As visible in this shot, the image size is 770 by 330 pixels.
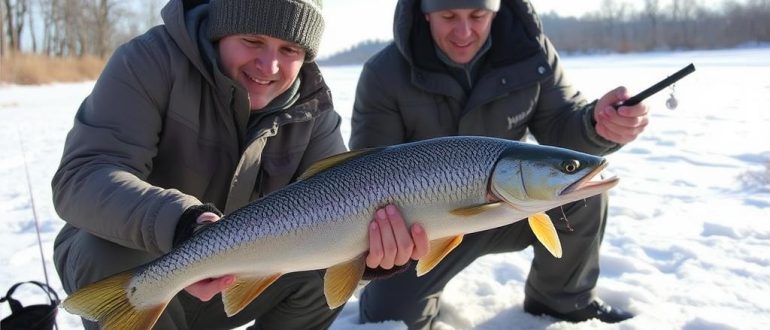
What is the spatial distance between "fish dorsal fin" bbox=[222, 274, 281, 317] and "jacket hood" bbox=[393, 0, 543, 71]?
1.72 m

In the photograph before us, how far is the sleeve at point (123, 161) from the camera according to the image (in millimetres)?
2043

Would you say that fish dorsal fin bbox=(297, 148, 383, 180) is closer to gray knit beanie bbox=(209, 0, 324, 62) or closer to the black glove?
the black glove

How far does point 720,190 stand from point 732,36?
56671 millimetres

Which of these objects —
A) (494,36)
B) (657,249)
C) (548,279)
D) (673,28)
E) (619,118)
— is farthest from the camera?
(673,28)

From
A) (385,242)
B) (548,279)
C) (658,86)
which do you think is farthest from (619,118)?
(385,242)

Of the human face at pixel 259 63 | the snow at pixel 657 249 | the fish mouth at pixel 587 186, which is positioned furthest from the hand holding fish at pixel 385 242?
the snow at pixel 657 249

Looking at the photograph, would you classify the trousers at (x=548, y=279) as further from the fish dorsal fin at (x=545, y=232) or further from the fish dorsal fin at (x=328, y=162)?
the fish dorsal fin at (x=328, y=162)

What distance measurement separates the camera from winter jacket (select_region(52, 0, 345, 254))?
2.08 meters

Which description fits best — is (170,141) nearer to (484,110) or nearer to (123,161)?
(123,161)

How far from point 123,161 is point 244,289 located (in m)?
0.66

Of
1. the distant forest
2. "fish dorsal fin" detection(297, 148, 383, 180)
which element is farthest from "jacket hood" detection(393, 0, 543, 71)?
the distant forest

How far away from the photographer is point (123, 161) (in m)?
2.22

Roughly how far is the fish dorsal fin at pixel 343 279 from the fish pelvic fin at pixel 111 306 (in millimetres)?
586

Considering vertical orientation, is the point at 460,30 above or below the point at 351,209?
above
